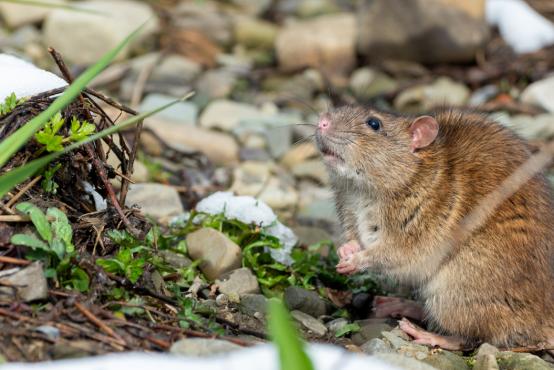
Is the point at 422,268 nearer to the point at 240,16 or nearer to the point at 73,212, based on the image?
the point at 73,212

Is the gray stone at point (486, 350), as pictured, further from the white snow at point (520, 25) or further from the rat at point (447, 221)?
the white snow at point (520, 25)

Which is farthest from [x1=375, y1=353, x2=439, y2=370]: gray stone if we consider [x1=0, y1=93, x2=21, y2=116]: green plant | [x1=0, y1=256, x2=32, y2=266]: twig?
[x1=0, y1=93, x2=21, y2=116]: green plant

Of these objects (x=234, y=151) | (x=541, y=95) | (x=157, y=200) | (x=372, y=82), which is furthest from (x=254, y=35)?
(x=157, y=200)

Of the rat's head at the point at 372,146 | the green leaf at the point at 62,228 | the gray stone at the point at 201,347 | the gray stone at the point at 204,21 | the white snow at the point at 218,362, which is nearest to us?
the white snow at the point at 218,362

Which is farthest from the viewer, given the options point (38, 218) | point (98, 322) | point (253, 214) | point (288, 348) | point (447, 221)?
point (253, 214)

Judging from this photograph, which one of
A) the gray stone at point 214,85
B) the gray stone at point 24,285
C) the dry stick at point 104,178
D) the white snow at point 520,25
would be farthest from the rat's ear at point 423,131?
the white snow at point 520,25

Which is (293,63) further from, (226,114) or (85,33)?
(85,33)
